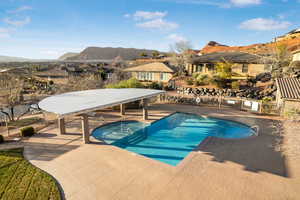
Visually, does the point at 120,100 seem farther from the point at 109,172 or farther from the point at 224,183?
the point at 224,183

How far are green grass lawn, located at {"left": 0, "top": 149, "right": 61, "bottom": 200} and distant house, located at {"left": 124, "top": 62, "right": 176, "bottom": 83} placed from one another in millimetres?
26534

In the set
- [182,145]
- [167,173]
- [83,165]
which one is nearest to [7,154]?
[83,165]

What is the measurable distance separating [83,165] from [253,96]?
19673 mm

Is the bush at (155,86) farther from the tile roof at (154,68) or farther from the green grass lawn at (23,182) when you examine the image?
the green grass lawn at (23,182)

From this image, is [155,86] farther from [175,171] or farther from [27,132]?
[175,171]

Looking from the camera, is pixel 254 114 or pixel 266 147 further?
pixel 254 114

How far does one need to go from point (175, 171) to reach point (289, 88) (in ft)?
41.9

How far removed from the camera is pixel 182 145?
10359mm

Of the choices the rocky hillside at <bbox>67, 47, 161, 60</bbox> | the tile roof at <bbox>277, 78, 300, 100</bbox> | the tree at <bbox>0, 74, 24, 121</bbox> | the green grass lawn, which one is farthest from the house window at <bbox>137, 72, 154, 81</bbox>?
the rocky hillside at <bbox>67, 47, 161, 60</bbox>

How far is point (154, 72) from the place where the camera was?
3259 centimetres

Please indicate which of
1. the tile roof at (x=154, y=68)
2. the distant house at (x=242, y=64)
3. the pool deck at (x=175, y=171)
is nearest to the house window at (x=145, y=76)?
the tile roof at (x=154, y=68)

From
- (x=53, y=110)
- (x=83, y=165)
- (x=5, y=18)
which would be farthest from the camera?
(x=5, y=18)

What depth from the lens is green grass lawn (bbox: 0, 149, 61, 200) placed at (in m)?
5.54

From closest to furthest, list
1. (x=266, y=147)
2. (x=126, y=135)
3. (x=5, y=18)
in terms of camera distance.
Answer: (x=266, y=147)
(x=126, y=135)
(x=5, y=18)
